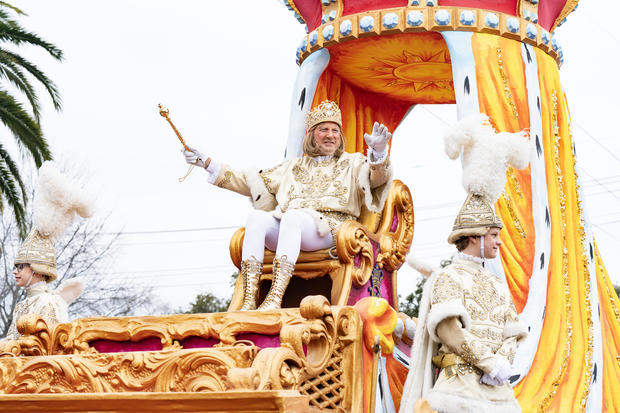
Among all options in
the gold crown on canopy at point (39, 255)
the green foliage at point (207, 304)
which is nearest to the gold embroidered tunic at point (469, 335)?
the gold crown on canopy at point (39, 255)

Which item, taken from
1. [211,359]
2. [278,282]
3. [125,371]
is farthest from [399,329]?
[125,371]

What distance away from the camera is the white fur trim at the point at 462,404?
463 cm

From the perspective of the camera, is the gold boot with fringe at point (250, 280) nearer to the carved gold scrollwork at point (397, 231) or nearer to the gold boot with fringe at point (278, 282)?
the gold boot with fringe at point (278, 282)

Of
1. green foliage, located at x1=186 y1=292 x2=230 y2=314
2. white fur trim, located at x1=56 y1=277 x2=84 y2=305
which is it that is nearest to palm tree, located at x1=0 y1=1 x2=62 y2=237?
white fur trim, located at x1=56 y1=277 x2=84 y2=305

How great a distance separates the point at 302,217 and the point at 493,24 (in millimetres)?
2155

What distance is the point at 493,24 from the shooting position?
6680 millimetres

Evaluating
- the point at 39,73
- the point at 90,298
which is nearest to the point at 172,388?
the point at 39,73

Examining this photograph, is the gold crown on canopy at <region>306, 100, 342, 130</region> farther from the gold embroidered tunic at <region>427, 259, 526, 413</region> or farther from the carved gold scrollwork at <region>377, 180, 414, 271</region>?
the gold embroidered tunic at <region>427, 259, 526, 413</region>

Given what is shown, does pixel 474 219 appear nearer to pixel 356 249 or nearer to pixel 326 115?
pixel 356 249

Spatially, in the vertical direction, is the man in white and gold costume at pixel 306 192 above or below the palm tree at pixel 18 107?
below

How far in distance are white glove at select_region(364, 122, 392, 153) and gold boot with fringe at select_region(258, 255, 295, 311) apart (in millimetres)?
830

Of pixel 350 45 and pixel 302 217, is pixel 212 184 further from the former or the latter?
pixel 350 45

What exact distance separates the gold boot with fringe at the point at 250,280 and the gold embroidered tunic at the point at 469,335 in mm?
1177

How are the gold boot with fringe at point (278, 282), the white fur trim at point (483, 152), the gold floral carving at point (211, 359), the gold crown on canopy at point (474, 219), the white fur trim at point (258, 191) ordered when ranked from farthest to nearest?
1. the white fur trim at point (258, 191)
2. the gold boot with fringe at point (278, 282)
3. the white fur trim at point (483, 152)
4. the gold crown on canopy at point (474, 219)
5. the gold floral carving at point (211, 359)
